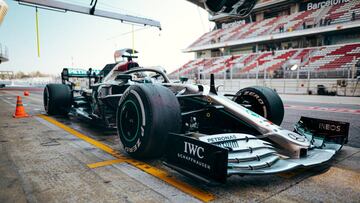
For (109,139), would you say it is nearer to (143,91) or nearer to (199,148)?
(143,91)

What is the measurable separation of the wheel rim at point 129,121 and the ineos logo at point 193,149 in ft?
2.41

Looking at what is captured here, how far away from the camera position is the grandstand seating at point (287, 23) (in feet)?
81.4

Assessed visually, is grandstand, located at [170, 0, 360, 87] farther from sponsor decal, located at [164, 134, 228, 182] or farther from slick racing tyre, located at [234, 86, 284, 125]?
sponsor decal, located at [164, 134, 228, 182]

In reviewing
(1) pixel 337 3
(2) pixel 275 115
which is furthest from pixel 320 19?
(2) pixel 275 115

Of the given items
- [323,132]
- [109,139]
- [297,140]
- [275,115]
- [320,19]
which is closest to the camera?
[297,140]

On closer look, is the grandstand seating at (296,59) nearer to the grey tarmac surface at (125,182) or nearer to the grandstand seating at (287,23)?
the grandstand seating at (287,23)

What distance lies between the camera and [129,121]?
2.95 metres

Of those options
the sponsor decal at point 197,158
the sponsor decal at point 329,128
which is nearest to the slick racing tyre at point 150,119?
the sponsor decal at point 197,158

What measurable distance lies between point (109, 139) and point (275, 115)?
8.39 feet

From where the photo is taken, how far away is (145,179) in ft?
7.62

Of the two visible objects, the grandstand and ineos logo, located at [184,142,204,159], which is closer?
ineos logo, located at [184,142,204,159]

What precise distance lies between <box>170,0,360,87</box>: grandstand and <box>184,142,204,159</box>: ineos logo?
55.6ft

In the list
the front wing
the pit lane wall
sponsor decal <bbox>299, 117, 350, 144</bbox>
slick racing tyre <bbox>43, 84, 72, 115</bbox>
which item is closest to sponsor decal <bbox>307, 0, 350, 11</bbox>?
the pit lane wall

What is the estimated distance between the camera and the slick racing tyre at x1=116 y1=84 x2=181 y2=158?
2.54m
